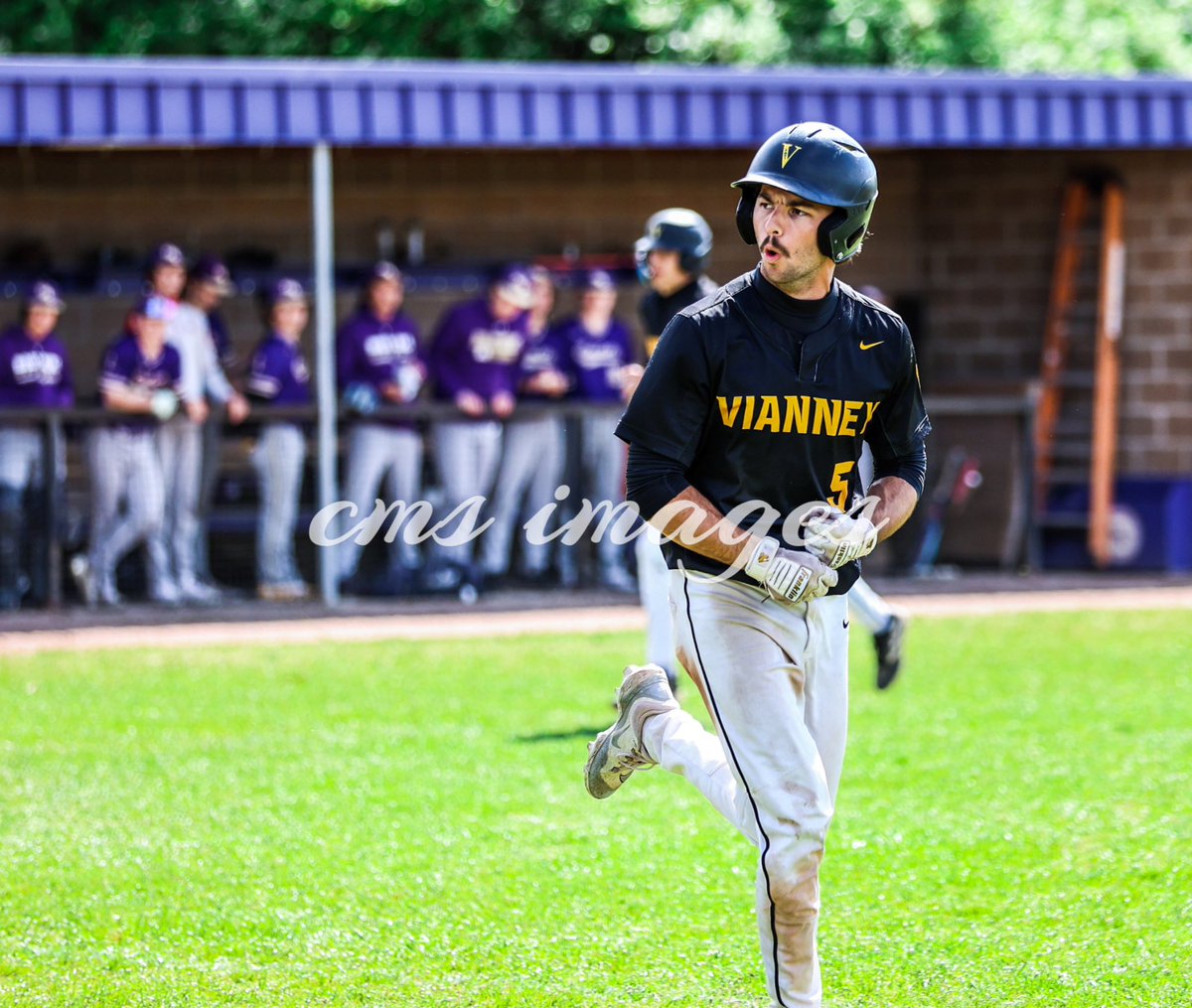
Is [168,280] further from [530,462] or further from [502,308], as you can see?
[530,462]

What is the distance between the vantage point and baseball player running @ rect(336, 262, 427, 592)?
12.1 m

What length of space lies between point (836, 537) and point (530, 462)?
330 inches

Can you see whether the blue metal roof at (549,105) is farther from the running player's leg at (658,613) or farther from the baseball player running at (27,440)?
the running player's leg at (658,613)

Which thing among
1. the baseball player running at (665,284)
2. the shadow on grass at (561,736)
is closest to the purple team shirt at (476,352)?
the baseball player running at (665,284)

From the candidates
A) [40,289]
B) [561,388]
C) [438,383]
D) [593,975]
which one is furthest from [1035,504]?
[593,975]

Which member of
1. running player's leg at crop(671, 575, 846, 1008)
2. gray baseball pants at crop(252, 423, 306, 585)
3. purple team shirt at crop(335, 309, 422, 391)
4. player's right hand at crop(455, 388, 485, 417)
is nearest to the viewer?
running player's leg at crop(671, 575, 846, 1008)

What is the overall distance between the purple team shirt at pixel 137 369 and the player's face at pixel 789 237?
813cm

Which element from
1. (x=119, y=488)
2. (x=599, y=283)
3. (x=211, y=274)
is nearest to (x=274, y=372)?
(x=211, y=274)

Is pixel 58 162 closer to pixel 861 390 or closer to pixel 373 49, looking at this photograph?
pixel 373 49

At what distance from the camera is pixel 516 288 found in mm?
12273

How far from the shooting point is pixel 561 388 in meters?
12.5

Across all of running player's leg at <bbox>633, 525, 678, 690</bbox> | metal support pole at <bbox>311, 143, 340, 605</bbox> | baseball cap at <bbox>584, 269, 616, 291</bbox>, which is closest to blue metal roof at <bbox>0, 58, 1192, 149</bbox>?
metal support pole at <bbox>311, 143, 340, 605</bbox>

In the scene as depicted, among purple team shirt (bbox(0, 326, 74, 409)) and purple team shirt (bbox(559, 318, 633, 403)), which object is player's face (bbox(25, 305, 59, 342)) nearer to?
purple team shirt (bbox(0, 326, 74, 409))

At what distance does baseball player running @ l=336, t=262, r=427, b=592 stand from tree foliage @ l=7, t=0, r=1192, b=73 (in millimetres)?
6121
